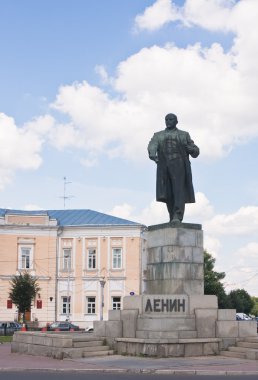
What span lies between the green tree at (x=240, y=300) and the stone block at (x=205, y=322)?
64.2 meters

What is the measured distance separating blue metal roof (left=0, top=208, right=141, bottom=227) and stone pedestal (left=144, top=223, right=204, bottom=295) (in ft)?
113

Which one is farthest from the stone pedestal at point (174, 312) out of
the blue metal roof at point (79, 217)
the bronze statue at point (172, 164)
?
the blue metal roof at point (79, 217)

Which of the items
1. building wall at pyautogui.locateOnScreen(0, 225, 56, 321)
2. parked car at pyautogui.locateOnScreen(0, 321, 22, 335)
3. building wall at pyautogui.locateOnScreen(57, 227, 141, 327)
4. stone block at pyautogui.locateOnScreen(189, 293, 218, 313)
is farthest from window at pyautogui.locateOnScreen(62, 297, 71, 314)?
stone block at pyautogui.locateOnScreen(189, 293, 218, 313)

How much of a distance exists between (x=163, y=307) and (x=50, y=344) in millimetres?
3339

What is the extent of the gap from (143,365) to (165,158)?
6.76m

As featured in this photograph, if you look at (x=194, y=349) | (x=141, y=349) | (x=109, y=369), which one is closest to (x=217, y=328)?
(x=194, y=349)

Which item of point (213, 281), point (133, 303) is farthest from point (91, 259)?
point (133, 303)

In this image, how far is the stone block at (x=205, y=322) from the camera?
16.9 meters

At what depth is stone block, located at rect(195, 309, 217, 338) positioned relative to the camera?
16.9 m

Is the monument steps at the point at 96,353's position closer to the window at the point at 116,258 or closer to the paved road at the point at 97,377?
the paved road at the point at 97,377

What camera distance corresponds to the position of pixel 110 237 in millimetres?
52906

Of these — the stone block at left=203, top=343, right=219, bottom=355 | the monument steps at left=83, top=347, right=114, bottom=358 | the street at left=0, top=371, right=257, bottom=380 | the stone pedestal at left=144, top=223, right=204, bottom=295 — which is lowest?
the street at left=0, top=371, right=257, bottom=380

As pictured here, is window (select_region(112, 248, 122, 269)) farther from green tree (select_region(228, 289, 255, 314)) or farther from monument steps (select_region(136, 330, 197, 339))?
monument steps (select_region(136, 330, 197, 339))

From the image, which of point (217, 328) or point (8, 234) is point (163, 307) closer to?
point (217, 328)
